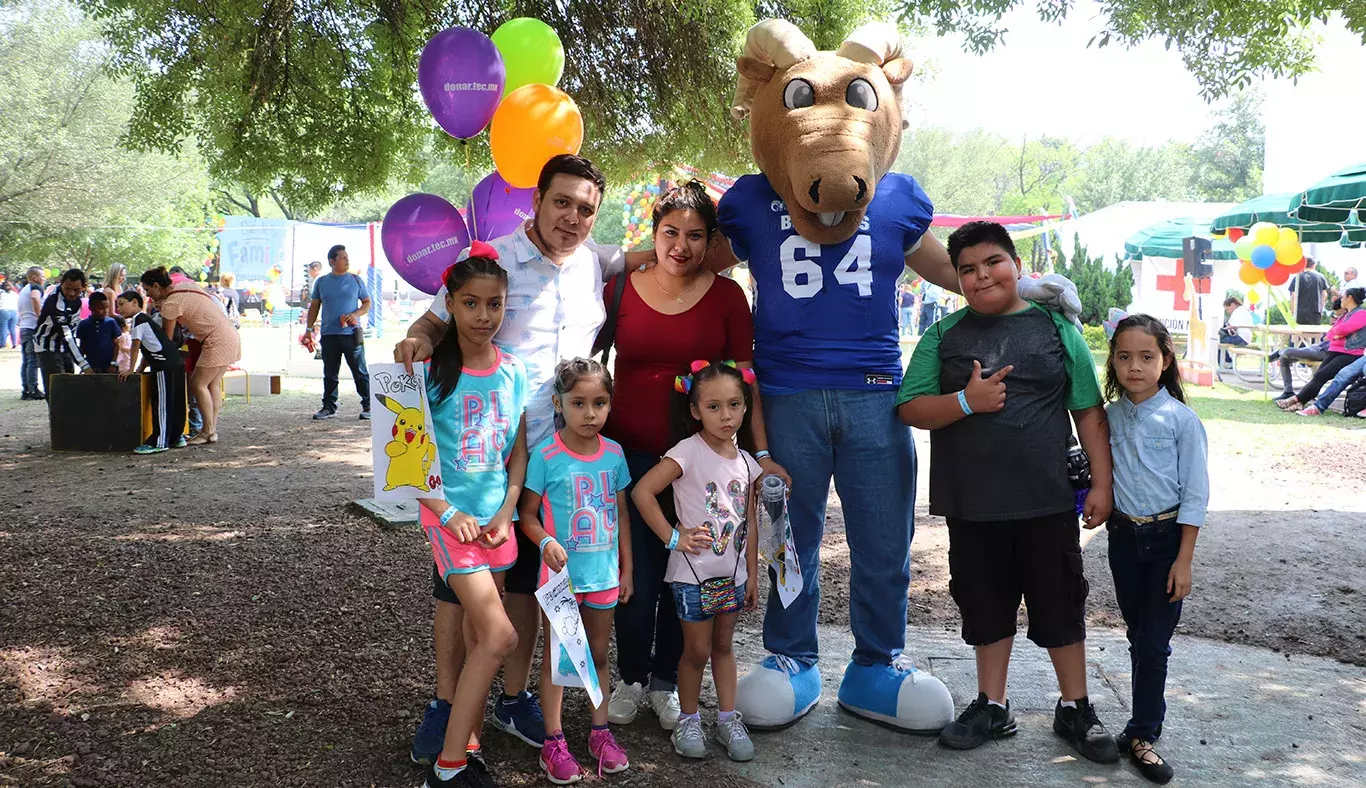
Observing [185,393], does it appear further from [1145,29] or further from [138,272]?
[138,272]

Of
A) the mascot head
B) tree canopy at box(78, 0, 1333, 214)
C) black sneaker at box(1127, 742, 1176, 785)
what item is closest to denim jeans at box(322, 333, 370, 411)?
tree canopy at box(78, 0, 1333, 214)

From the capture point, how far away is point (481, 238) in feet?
15.9

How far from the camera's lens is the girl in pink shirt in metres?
3.34

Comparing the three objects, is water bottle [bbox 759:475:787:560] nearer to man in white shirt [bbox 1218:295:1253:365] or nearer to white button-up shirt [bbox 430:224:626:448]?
white button-up shirt [bbox 430:224:626:448]

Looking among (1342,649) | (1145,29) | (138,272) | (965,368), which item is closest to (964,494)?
(965,368)

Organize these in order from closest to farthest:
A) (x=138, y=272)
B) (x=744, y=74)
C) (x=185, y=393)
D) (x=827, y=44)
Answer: (x=744, y=74), (x=827, y=44), (x=185, y=393), (x=138, y=272)

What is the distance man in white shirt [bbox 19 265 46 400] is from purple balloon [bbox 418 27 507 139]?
10.8m

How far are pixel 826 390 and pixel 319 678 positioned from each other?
2.28 meters

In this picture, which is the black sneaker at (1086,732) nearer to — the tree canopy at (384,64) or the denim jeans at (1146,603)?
the denim jeans at (1146,603)

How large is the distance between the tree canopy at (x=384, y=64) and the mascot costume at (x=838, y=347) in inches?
178

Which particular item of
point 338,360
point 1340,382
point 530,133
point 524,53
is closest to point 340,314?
point 338,360

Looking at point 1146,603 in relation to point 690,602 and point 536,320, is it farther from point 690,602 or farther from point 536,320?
point 536,320

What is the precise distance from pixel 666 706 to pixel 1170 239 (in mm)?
18957

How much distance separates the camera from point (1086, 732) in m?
3.45
